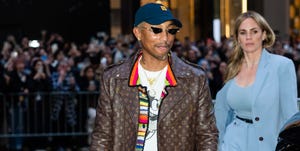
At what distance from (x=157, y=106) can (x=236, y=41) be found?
1779 millimetres

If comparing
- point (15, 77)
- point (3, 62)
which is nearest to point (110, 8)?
point (3, 62)

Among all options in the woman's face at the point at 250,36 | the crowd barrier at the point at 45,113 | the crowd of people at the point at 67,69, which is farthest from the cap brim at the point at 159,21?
the crowd barrier at the point at 45,113

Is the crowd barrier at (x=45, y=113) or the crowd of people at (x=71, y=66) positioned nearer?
the crowd barrier at (x=45, y=113)

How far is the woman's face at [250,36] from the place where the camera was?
6.05 metres

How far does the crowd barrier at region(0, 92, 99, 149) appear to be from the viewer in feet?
46.4

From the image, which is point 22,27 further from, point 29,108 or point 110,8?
point 29,108

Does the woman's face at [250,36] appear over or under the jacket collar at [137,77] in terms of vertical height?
over

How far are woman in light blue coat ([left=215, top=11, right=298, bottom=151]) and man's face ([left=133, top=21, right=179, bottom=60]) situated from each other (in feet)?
4.38

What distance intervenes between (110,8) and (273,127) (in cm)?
2337

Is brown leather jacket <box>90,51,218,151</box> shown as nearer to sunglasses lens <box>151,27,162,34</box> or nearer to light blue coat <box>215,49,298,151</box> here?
sunglasses lens <box>151,27,162,34</box>

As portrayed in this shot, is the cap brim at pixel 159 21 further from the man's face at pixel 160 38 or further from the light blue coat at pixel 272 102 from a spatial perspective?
the light blue coat at pixel 272 102

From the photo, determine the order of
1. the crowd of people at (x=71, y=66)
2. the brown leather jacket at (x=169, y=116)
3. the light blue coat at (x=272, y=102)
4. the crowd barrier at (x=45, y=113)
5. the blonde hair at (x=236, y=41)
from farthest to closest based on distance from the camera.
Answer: the crowd of people at (x=71, y=66) < the crowd barrier at (x=45, y=113) < the blonde hair at (x=236, y=41) < the light blue coat at (x=272, y=102) < the brown leather jacket at (x=169, y=116)

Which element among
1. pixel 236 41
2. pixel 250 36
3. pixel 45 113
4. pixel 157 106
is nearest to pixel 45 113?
pixel 45 113

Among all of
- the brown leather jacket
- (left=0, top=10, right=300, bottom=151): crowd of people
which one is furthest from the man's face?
(left=0, top=10, right=300, bottom=151): crowd of people
